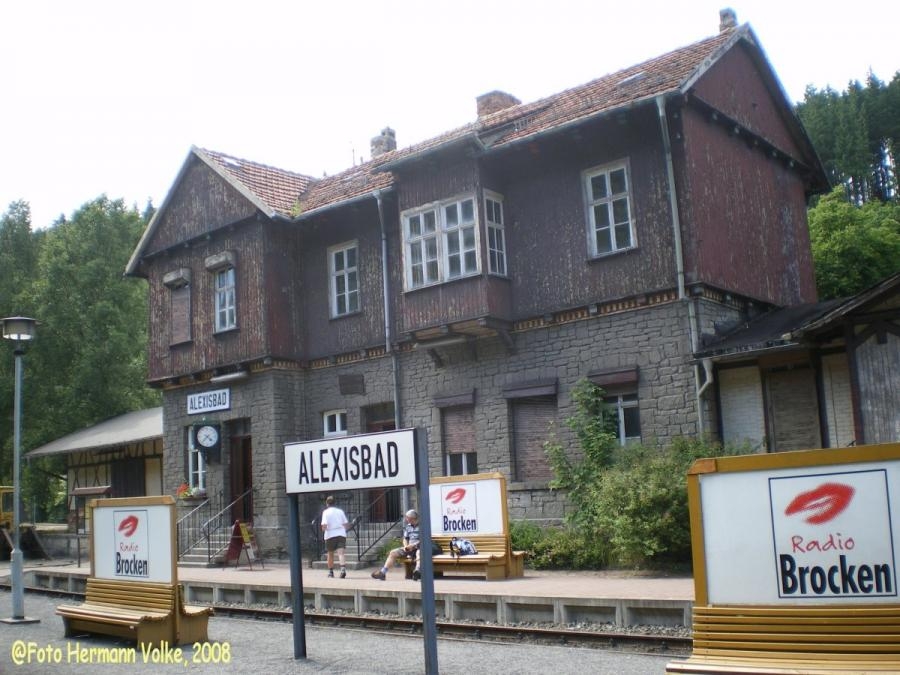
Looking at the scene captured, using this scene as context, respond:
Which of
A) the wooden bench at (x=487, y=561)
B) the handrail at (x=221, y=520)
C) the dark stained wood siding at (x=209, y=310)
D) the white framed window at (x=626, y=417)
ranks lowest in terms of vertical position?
the wooden bench at (x=487, y=561)

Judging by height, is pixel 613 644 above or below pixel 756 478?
below

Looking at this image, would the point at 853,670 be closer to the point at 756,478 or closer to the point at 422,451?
the point at 756,478

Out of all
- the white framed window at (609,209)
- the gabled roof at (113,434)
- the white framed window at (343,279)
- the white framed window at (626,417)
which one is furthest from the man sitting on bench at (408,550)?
the gabled roof at (113,434)

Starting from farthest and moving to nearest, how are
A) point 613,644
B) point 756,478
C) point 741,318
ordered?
1. point 741,318
2. point 613,644
3. point 756,478

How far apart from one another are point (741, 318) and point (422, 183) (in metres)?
6.74

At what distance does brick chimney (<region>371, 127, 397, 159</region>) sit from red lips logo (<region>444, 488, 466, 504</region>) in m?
12.7

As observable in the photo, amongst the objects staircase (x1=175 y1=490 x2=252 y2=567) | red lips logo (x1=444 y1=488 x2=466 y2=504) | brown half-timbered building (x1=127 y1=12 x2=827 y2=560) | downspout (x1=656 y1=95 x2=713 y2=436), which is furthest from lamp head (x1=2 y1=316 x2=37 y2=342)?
downspout (x1=656 y1=95 x2=713 y2=436)

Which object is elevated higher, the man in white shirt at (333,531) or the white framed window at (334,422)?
the white framed window at (334,422)

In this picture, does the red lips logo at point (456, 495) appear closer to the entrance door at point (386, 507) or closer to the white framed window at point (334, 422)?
the entrance door at point (386, 507)

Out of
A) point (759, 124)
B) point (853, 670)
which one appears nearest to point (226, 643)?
point (853, 670)

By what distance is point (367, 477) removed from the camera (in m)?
8.24

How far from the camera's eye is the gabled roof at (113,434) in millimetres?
27766

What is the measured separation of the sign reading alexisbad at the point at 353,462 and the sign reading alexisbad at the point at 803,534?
→ 2.65 meters

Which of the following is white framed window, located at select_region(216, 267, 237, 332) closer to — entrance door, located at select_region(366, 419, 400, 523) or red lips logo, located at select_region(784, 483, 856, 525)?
entrance door, located at select_region(366, 419, 400, 523)
